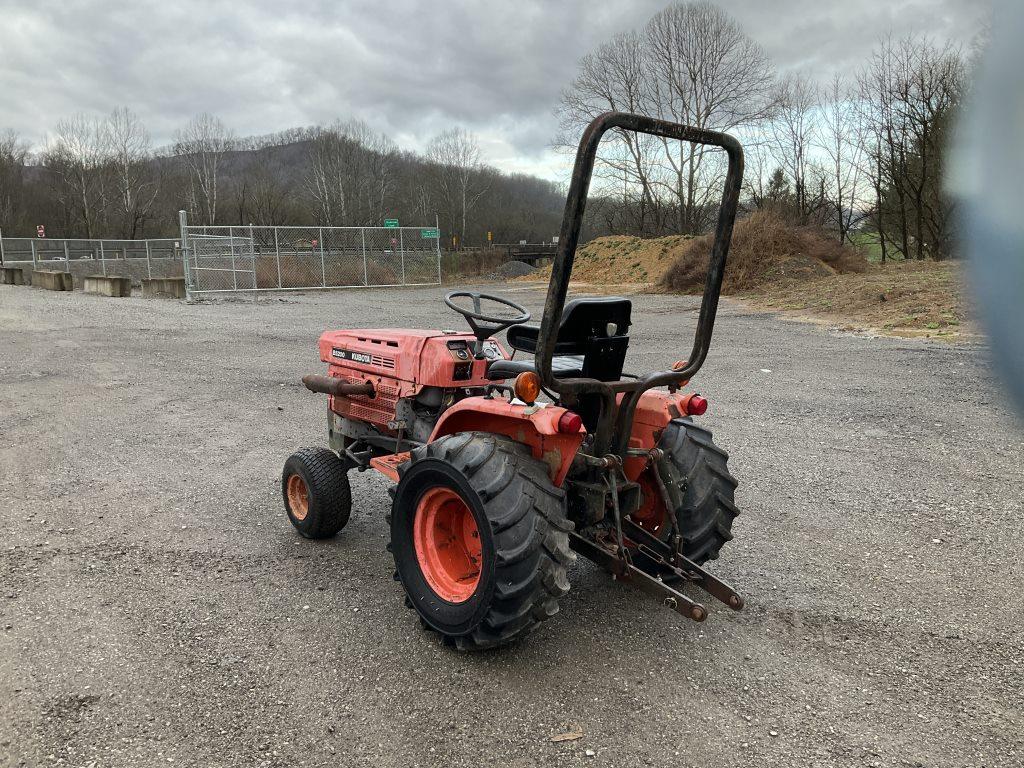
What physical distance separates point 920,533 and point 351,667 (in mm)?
3203

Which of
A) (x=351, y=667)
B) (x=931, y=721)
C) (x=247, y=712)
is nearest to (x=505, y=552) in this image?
(x=351, y=667)

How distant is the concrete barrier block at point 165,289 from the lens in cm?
2114

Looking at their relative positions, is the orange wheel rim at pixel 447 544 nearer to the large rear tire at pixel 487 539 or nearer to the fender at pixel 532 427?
the large rear tire at pixel 487 539

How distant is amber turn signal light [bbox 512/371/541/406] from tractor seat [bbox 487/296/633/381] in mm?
173

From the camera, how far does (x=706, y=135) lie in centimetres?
272

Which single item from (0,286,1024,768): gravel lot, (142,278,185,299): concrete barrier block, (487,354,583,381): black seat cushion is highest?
(487,354,583,381): black seat cushion

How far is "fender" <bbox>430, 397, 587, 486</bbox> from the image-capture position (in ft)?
9.16

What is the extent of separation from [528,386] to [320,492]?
5.72ft

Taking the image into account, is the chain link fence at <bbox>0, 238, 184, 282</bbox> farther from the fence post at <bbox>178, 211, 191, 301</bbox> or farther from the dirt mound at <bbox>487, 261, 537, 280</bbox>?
the dirt mound at <bbox>487, 261, 537, 280</bbox>

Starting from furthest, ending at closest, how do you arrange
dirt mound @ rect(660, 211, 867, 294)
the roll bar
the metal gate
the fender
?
the metal gate
dirt mound @ rect(660, 211, 867, 294)
the fender
the roll bar

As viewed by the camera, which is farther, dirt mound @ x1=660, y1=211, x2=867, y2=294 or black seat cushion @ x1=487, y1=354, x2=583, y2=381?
dirt mound @ x1=660, y1=211, x2=867, y2=294

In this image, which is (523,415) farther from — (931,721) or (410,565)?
(931,721)

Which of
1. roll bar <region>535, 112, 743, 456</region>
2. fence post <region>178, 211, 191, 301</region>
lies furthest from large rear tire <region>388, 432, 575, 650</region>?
fence post <region>178, 211, 191, 301</region>

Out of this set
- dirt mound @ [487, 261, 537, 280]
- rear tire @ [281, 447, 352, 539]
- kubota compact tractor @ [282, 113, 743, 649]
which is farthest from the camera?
dirt mound @ [487, 261, 537, 280]
